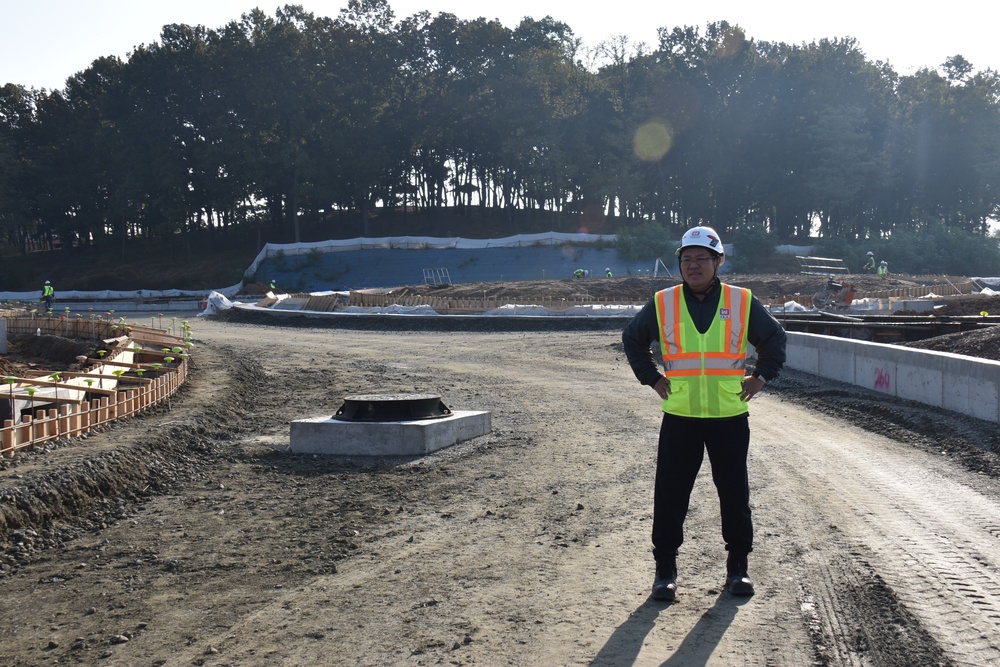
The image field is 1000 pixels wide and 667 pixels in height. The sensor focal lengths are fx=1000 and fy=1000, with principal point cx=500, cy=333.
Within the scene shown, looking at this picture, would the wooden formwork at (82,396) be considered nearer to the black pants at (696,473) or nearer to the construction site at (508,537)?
the construction site at (508,537)

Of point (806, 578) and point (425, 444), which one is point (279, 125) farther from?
point (806, 578)

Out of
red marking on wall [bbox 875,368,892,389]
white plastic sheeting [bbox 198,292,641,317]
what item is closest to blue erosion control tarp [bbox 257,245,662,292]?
white plastic sheeting [bbox 198,292,641,317]

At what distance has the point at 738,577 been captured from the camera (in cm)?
555

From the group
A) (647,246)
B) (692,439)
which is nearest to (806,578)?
(692,439)

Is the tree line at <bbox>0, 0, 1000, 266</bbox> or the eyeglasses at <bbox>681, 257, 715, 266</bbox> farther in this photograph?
the tree line at <bbox>0, 0, 1000, 266</bbox>

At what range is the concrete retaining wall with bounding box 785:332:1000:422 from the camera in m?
11.7

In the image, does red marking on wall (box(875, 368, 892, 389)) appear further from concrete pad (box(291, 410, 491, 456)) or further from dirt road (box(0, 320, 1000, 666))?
concrete pad (box(291, 410, 491, 456))

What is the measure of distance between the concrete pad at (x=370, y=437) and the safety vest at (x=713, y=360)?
18.0 feet

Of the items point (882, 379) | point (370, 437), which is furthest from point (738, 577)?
point (882, 379)

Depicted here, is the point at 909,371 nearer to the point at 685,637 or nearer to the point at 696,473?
the point at 696,473

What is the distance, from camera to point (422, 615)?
17.5 feet

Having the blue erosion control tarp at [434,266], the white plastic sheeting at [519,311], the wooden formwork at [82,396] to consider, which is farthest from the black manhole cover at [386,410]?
the blue erosion control tarp at [434,266]

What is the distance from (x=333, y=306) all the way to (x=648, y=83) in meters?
51.5

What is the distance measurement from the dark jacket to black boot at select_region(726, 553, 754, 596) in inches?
40.5
